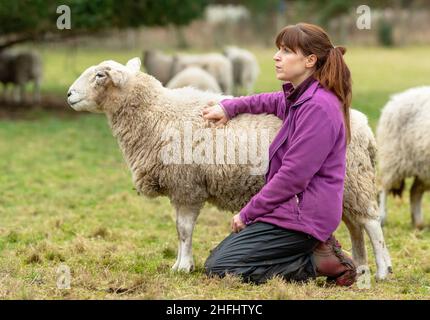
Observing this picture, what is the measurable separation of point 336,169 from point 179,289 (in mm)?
1239

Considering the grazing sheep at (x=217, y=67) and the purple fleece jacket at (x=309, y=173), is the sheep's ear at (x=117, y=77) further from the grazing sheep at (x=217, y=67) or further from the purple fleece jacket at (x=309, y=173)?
the grazing sheep at (x=217, y=67)

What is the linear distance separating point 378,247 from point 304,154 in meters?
1.14

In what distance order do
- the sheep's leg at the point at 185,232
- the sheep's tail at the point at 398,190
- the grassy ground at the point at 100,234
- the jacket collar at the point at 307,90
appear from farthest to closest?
the sheep's tail at the point at 398,190 → the sheep's leg at the point at 185,232 → the jacket collar at the point at 307,90 → the grassy ground at the point at 100,234

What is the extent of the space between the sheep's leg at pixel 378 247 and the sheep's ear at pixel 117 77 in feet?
6.53

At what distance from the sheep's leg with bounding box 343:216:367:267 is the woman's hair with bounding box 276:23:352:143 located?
1.05 meters

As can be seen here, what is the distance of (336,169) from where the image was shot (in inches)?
193

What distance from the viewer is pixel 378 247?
5492 millimetres

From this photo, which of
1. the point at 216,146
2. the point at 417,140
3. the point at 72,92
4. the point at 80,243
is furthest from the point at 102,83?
the point at 417,140

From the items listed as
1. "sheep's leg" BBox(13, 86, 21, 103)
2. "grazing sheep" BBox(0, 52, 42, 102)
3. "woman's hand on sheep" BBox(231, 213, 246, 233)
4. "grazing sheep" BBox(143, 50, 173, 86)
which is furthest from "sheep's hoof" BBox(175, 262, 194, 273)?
"sheep's leg" BBox(13, 86, 21, 103)

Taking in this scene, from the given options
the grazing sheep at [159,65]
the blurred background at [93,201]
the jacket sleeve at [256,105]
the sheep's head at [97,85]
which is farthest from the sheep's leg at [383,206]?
the grazing sheep at [159,65]

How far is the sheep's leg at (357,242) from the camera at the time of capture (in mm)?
5609

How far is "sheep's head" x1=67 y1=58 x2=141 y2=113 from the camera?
5453 millimetres

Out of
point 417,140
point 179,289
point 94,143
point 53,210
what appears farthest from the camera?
point 94,143

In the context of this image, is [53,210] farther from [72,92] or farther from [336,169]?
[336,169]
